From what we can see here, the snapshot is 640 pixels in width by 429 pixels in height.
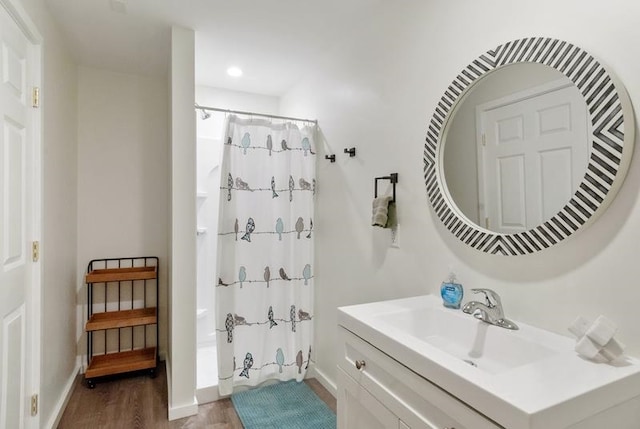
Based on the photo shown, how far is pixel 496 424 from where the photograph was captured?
75cm

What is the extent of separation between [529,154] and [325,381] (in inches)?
81.3


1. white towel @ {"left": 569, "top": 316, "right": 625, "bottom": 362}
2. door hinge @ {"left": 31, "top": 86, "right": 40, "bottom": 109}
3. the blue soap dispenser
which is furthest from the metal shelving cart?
white towel @ {"left": 569, "top": 316, "right": 625, "bottom": 362}

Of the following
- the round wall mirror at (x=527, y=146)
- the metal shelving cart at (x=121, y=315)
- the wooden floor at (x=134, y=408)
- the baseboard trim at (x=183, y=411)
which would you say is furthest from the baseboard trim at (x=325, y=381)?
the round wall mirror at (x=527, y=146)

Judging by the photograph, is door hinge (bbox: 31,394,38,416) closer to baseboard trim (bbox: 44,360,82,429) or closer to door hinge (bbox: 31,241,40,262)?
baseboard trim (bbox: 44,360,82,429)

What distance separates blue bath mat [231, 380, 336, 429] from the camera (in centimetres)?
209

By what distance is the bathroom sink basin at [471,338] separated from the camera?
1.10 metres

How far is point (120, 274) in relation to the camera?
274 cm

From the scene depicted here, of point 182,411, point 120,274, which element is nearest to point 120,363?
point 120,274

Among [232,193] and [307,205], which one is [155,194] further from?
[307,205]

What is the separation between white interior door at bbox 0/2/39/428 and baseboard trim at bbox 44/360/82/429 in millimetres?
372

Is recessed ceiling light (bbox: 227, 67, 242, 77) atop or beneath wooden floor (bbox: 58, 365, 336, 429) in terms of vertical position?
atop

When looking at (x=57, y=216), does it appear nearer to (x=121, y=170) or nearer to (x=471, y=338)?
(x=121, y=170)

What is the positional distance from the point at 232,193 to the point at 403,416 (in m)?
1.79

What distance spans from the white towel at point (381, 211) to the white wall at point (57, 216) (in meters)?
1.82
